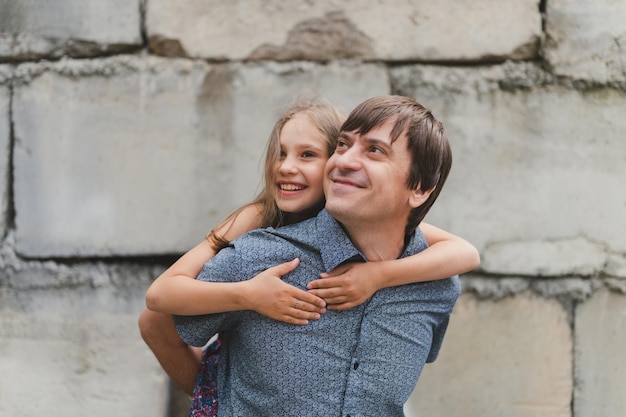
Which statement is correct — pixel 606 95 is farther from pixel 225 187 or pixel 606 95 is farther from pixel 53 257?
pixel 53 257

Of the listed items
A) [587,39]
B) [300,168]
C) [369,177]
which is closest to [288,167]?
[300,168]

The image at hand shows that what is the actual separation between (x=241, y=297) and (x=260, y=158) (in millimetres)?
981

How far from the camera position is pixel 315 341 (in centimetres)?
190

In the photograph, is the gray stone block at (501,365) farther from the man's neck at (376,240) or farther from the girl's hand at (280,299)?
the girl's hand at (280,299)

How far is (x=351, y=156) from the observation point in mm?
1902

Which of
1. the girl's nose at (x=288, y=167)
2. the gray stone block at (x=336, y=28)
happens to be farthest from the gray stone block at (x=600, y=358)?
the girl's nose at (x=288, y=167)

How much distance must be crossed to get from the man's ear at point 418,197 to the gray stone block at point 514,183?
0.80 meters

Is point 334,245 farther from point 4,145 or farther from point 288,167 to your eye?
point 4,145

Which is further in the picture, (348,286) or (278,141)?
(278,141)

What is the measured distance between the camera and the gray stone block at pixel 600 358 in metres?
2.81

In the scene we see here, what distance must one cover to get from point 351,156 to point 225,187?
96 cm

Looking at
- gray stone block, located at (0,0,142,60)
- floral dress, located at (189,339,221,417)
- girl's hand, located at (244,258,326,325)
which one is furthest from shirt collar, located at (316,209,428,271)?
gray stone block, located at (0,0,142,60)

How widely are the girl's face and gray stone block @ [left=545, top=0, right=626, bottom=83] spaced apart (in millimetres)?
1185

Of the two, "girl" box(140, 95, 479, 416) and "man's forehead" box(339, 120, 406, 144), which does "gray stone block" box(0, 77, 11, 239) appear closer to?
"girl" box(140, 95, 479, 416)
